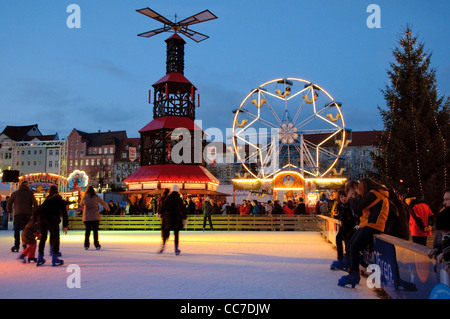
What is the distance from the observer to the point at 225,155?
76250mm

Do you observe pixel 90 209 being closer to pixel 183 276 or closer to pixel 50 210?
pixel 50 210

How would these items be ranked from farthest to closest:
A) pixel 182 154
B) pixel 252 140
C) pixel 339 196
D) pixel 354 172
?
pixel 354 172
pixel 182 154
pixel 252 140
pixel 339 196

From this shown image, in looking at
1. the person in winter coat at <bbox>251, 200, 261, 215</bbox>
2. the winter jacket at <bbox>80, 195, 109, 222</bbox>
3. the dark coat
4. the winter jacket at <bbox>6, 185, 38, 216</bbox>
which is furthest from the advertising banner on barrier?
the person in winter coat at <bbox>251, 200, 261, 215</bbox>

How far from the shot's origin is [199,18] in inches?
1496

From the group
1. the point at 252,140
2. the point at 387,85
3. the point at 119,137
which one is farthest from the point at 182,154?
the point at 119,137

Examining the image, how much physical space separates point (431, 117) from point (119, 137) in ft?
259

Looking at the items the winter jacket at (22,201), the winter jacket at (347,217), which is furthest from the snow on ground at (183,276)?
the winter jacket at (22,201)

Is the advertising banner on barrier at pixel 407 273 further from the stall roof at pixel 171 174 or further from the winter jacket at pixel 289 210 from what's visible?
the stall roof at pixel 171 174

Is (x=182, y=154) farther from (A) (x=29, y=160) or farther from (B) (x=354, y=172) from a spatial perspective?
(A) (x=29, y=160)

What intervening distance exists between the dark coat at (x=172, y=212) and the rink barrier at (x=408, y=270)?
5323 mm

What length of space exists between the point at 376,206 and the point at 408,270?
5.35 feet

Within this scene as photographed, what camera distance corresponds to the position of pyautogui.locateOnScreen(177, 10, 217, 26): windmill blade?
37.3m

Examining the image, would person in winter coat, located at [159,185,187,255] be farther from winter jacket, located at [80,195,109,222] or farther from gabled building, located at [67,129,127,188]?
gabled building, located at [67,129,127,188]

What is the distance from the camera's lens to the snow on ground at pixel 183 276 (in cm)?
579
